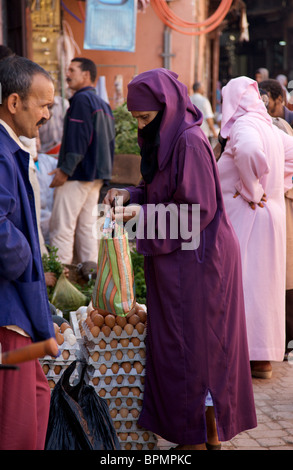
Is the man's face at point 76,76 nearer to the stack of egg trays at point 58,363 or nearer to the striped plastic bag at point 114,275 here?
the striped plastic bag at point 114,275

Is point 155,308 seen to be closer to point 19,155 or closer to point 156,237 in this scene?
point 156,237

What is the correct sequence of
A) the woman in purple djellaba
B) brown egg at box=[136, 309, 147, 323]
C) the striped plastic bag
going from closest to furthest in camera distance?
the woman in purple djellaba < the striped plastic bag < brown egg at box=[136, 309, 147, 323]

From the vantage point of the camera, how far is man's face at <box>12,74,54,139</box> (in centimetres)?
226

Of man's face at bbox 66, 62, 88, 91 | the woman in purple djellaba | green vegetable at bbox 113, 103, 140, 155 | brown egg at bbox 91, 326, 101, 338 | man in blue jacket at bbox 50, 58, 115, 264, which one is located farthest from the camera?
green vegetable at bbox 113, 103, 140, 155

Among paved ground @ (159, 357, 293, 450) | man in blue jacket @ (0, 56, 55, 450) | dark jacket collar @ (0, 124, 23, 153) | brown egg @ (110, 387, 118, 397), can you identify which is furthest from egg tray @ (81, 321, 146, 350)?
dark jacket collar @ (0, 124, 23, 153)

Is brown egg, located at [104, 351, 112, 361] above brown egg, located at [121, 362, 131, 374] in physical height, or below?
above

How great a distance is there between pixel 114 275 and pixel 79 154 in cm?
332

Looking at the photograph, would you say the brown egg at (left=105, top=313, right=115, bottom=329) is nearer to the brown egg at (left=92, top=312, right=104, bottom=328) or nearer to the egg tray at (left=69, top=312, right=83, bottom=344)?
the brown egg at (left=92, top=312, right=104, bottom=328)

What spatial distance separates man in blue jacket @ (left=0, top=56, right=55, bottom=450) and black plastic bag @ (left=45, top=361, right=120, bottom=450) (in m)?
0.32

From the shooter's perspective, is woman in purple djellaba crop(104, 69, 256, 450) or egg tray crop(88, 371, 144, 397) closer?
woman in purple djellaba crop(104, 69, 256, 450)

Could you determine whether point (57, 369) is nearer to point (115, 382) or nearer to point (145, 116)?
point (115, 382)

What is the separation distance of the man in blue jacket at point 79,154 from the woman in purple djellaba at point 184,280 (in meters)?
3.17

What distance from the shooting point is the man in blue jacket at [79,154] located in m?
6.15

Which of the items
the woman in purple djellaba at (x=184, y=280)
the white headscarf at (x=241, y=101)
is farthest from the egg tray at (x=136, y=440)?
the white headscarf at (x=241, y=101)
